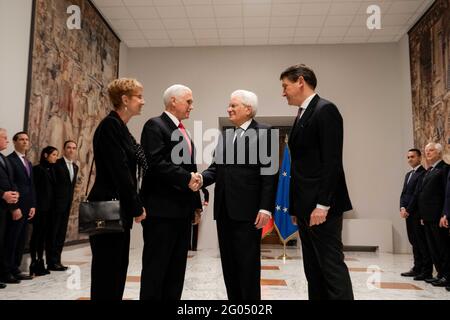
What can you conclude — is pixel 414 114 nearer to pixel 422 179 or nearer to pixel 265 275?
pixel 422 179

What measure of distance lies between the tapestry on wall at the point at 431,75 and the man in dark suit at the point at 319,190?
534 cm

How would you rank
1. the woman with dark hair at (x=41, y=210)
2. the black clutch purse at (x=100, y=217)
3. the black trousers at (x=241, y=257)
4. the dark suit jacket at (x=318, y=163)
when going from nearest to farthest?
the black clutch purse at (x=100, y=217), the dark suit jacket at (x=318, y=163), the black trousers at (x=241, y=257), the woman with dark hair at (x=41, y=210)

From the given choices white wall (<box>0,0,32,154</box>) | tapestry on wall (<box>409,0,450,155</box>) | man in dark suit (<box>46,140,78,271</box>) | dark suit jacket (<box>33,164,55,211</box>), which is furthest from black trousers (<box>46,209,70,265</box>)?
tapestry on wall (<box>409,0,450,155</box>)

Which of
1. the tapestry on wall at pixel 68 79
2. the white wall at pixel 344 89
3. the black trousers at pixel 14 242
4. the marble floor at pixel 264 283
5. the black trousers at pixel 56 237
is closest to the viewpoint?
the marble floor at pixel 264 283

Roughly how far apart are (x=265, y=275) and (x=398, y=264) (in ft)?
9.88

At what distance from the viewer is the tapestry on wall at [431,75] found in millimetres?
7547

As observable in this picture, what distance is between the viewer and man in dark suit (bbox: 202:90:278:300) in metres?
2.77

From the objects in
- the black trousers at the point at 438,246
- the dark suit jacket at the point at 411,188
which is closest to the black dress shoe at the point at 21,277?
the black trousers at the point at 438,246

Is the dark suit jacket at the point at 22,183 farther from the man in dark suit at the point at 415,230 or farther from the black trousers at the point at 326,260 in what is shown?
the man in dark suit at the point at 415,230

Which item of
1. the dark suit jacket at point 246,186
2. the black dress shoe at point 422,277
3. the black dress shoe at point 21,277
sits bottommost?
the black dress shoe at point 422,277

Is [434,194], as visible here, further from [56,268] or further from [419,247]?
[56,268]

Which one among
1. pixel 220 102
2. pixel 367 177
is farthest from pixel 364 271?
pixel 220 102

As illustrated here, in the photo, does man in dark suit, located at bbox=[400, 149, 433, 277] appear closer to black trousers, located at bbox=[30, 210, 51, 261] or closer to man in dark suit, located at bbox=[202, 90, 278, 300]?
man in dark suit, located at bbox=[202, 90, 278, 300]
